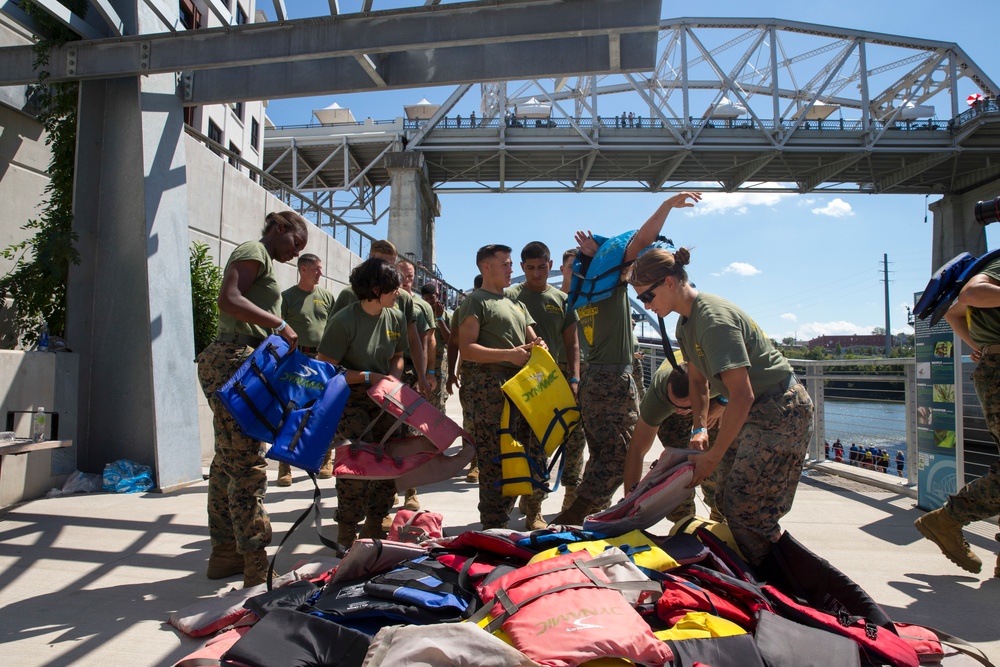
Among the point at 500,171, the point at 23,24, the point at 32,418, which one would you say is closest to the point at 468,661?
the point at 32,418

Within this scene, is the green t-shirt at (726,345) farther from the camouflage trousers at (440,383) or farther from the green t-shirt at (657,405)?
the camouflage trousers at (440,383)

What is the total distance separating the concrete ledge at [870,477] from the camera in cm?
567

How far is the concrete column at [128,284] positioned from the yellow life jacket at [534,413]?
337 cm

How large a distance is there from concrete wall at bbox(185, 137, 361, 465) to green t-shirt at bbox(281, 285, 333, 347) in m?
1.78

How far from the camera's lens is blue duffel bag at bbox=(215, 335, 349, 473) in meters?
2.91

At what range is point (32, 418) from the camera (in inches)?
186

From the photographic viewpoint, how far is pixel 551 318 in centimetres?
457

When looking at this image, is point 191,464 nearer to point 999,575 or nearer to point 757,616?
point 757,616

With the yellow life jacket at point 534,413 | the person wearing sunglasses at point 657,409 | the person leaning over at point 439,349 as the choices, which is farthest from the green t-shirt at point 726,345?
the person leaning over at point 439,349

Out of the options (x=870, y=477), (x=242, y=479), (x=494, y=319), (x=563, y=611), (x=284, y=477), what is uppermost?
(x=494, y=319)

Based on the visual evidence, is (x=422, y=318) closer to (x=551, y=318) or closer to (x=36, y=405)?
(x=551, y=318)

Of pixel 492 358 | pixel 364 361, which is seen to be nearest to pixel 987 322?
pixel 492 358

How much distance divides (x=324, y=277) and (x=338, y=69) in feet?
21.2

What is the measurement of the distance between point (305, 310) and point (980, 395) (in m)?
5.25
